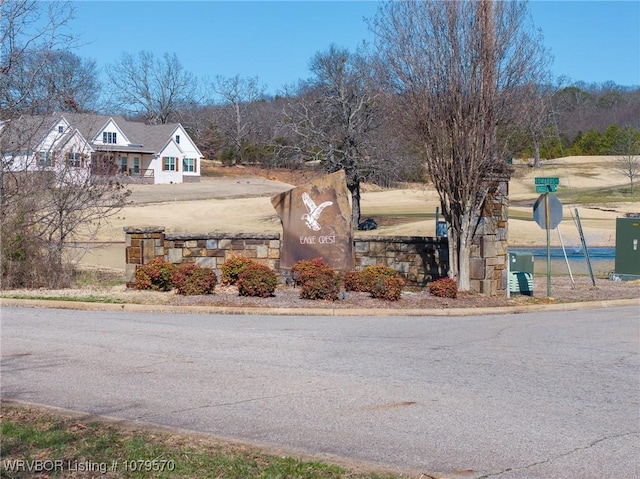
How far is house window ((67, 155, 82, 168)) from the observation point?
63.8 ft

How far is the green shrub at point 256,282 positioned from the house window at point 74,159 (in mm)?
6061

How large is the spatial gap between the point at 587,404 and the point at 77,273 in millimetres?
14554

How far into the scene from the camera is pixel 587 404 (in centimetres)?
796

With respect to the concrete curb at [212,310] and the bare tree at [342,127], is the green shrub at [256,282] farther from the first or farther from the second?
the bare tree at [342,127]

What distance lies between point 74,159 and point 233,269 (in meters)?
6.14

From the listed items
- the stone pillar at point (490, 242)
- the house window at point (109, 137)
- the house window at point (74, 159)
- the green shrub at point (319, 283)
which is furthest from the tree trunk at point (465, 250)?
the house window at point (109, 137)

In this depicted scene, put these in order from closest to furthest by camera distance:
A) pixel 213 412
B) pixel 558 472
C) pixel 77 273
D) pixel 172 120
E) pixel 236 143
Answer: pixel 558 472, pixel 213 412, pixel 77 273, pixel 236 143, pixel 172 120

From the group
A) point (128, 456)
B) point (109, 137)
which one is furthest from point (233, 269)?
point (109, 137)

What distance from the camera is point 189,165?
7762cm

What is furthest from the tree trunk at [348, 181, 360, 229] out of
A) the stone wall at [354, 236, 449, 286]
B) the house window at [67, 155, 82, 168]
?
the house window at [67, 155, 82, 168]

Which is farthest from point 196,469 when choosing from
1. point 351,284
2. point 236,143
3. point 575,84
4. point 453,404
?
point 575,84

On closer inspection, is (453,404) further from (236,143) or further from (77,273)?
(236,143)

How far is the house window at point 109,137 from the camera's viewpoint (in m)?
69.8

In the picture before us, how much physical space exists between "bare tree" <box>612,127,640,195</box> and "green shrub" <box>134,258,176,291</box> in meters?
57.2
